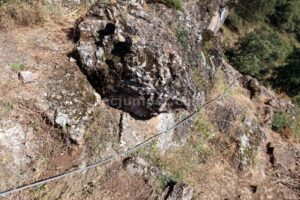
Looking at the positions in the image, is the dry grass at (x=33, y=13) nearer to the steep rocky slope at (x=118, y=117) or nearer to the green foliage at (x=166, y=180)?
the steep rocky slope at (x=118, y=117)

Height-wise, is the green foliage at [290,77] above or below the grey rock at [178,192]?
below

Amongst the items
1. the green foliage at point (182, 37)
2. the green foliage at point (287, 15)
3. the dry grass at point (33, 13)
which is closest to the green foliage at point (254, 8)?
the green foliage at point (287, 15)

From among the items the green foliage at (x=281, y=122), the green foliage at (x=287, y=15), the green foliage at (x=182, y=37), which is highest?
the green foliage at (x=182, y=37)

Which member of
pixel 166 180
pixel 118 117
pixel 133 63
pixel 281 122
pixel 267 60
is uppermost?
pixel 133 63

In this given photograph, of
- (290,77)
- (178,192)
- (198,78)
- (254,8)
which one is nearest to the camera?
(178,192)

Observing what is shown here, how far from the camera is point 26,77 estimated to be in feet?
20.1

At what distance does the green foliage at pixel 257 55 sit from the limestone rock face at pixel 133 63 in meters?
9.09

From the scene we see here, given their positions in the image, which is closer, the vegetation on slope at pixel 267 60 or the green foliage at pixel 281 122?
the green foliage at pixel 281 122

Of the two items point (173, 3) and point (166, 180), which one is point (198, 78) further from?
point (166, 180)

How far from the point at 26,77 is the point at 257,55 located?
1250 cm

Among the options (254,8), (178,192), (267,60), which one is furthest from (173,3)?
(254,8)

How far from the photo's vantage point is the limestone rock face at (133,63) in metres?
6.41

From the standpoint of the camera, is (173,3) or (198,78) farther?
(173,3)

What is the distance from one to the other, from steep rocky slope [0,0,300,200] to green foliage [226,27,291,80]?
7.36 metres
